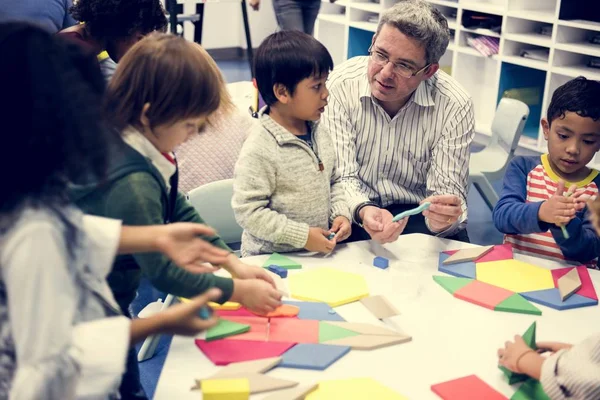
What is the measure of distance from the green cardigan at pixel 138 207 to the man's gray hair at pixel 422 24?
110 cm

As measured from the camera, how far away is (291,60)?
187 cm

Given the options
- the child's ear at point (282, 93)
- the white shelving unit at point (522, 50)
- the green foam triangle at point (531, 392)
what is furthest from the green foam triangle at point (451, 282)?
the white shelving unit at point (522, 50)

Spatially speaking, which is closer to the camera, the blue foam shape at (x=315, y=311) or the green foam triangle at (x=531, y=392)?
the green foam triangle at (x=531, y=392)

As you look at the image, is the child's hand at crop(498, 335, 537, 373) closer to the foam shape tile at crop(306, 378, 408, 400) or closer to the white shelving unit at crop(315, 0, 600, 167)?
the foam shape tile at crop(306, 378, 408, 400)

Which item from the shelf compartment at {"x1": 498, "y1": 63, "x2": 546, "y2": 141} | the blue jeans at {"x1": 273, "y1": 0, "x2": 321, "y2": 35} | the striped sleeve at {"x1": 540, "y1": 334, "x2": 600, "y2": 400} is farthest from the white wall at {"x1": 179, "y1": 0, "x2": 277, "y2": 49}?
the striped sleeve at {"x1": 540, "y1": 334, "x2": 600, "y2": 400}

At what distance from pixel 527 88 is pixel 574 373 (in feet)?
12.0

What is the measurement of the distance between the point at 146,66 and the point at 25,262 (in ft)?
1.93

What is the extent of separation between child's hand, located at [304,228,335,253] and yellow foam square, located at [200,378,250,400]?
624mm

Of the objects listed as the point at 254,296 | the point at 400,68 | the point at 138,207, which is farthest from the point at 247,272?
the point at 400,68

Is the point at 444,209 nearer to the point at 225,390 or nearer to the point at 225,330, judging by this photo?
the point at 225,330

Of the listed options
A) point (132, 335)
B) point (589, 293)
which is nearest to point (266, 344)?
point (132, 335)

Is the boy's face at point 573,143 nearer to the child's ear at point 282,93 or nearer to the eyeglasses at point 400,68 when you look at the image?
the eyeglasses at point 400,68

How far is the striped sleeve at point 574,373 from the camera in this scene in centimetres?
118

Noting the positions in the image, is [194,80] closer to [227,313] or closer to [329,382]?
[227,313]
